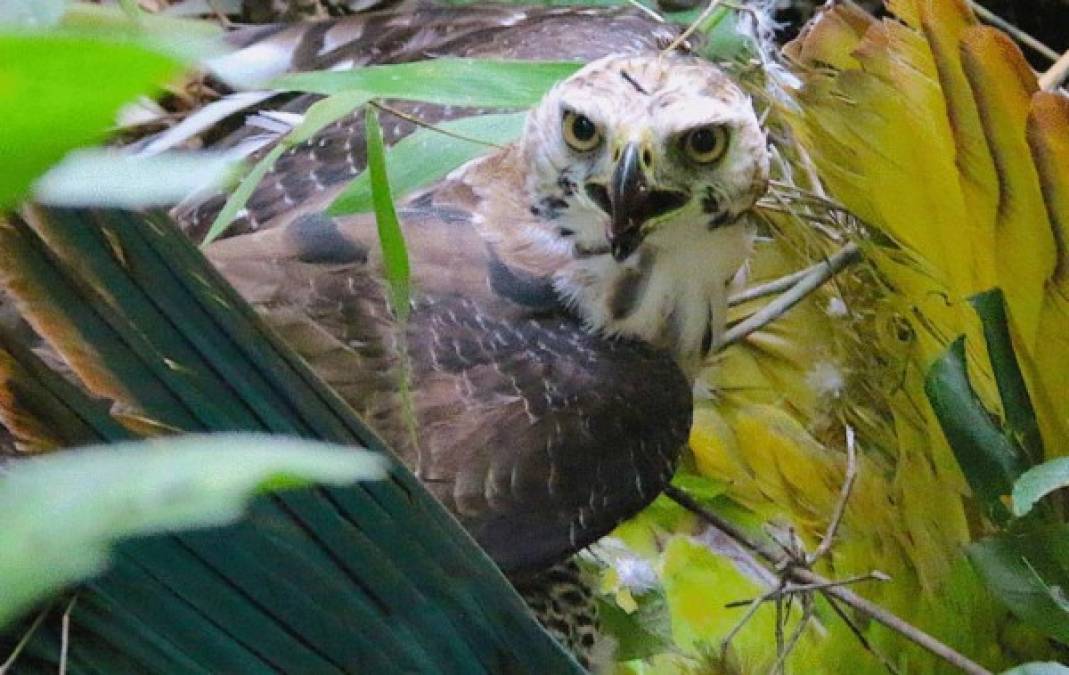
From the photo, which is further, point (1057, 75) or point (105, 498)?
point (1057, 75)

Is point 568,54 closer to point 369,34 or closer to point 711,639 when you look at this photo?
point 369,34

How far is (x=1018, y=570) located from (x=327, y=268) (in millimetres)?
546

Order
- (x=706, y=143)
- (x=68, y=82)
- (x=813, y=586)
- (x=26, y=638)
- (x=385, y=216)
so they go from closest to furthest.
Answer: (x=68, y=82), (x=26, y=638), (x=385, y=216), (x=813, y=586), (x=706, y=143)

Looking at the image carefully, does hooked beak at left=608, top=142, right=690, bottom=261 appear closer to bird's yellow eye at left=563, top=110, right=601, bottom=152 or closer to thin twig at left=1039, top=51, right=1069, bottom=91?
bird's yellow eye at left=563, top=110, right=601, bottom=152

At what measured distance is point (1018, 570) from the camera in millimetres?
915

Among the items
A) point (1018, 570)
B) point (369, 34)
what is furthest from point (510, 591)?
point (369, 34)

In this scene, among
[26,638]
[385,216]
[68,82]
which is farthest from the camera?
[385,216]

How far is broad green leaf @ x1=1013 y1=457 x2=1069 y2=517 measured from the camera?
81cm

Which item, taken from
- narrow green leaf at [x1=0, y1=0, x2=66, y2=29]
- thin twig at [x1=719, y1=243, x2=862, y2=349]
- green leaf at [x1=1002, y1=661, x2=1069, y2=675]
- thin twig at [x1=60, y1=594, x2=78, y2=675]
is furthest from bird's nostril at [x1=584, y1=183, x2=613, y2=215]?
narrow green leaf at [x1=0, y1=0, x2=66, y2=29]

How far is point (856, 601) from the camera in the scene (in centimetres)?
91

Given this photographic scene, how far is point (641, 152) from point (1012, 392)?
311 mm

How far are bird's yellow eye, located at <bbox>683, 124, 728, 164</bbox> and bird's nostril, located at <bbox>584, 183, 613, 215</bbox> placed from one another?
0.22ft

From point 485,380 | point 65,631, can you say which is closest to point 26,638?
point 65,631

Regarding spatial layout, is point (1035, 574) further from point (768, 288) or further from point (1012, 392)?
point (768, 288)
